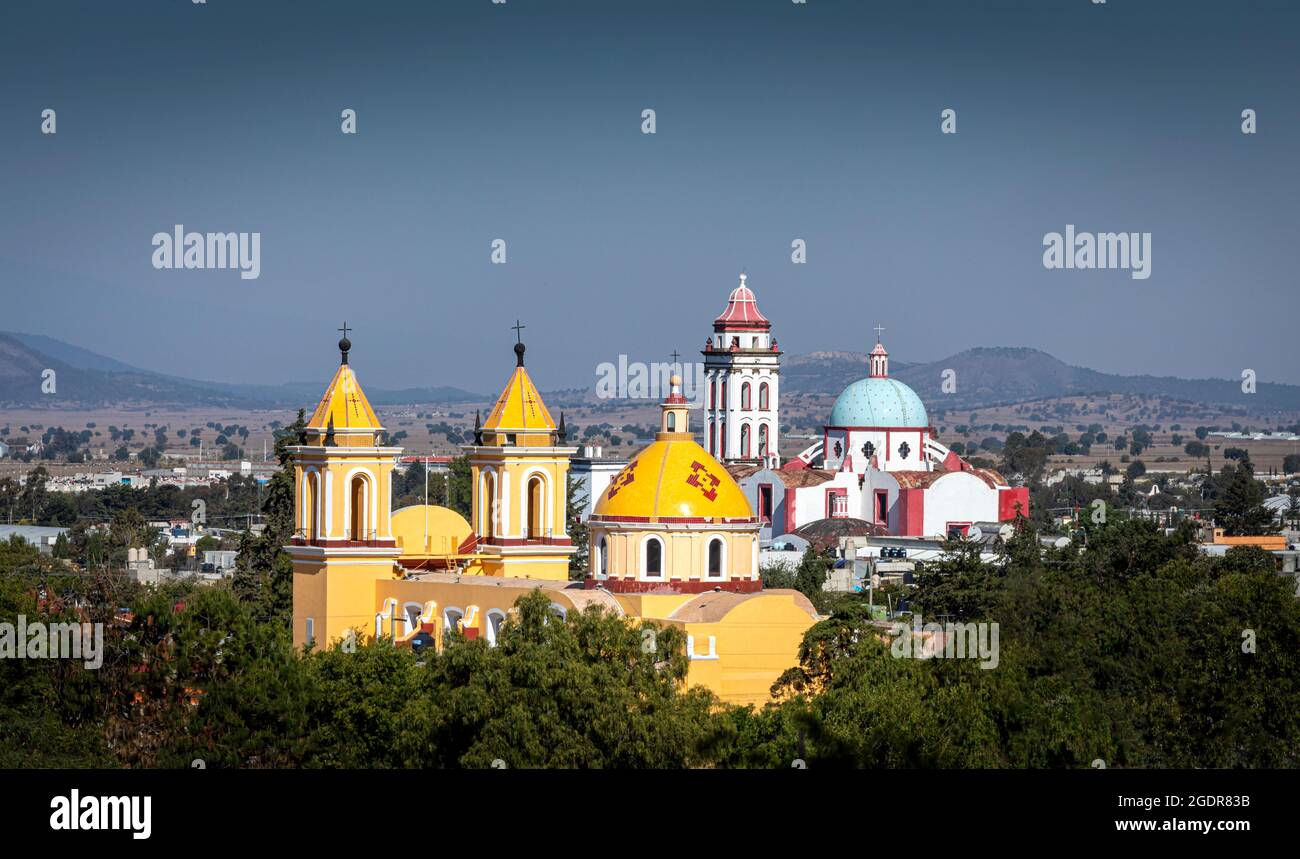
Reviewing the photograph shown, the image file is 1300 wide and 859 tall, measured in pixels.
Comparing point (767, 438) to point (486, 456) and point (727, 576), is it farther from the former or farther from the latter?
point (727, 576)

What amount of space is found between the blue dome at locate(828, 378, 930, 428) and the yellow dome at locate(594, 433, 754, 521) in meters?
79.0

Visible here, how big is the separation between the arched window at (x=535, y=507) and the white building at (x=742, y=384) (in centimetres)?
6704

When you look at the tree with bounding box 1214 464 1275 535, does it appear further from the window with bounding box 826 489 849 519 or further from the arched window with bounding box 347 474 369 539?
the arched window with bounding box 347 474 369 539

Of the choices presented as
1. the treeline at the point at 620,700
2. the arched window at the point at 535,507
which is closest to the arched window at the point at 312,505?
the arched window at the point at 535,507

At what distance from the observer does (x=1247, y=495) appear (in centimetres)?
12900

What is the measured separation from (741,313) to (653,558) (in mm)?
77998

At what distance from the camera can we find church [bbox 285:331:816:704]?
54.2 metres

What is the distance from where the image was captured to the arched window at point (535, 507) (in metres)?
65.6

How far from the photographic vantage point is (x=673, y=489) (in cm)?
5606

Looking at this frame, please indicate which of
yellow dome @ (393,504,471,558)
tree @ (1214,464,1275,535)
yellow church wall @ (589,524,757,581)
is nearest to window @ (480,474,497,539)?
yellow dome @ (393,504,471,558)

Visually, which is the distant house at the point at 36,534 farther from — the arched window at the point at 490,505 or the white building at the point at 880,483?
the arched window at the point at 490,505
